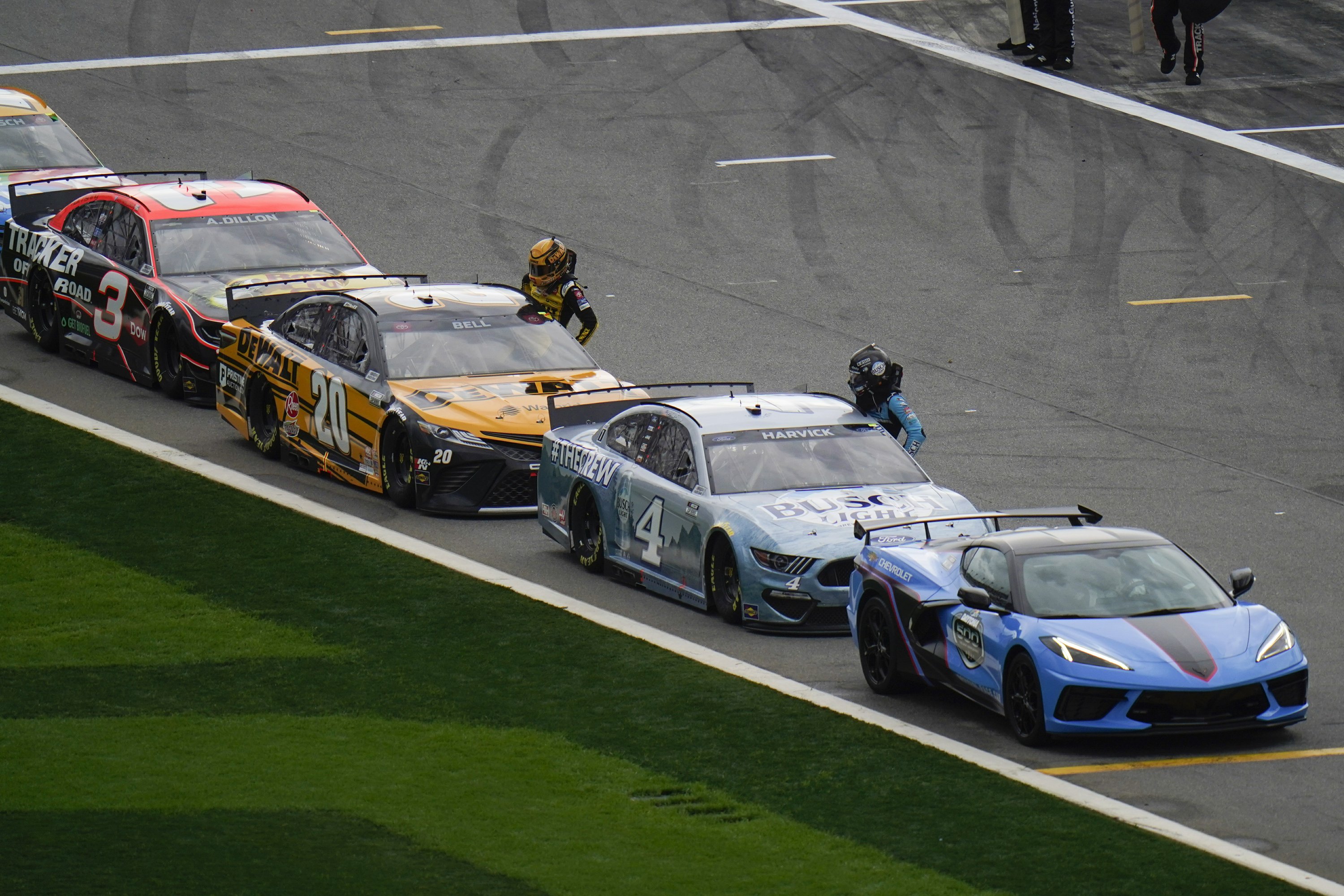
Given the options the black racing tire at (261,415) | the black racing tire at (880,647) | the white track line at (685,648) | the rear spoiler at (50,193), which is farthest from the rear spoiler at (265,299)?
the black racing tire at (880,647)

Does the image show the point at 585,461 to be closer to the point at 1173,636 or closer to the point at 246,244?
the point at 1173,636

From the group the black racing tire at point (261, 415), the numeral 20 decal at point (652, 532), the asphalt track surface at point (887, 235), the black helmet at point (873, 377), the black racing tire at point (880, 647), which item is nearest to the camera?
the black racing tire at point (880, 647)

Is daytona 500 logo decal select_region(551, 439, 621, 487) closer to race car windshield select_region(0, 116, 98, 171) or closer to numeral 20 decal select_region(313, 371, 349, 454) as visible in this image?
numeral 20 decal select_region(313, 371, 349, 454)

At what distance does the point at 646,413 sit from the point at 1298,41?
70.1 ft

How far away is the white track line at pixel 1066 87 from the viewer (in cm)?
2814

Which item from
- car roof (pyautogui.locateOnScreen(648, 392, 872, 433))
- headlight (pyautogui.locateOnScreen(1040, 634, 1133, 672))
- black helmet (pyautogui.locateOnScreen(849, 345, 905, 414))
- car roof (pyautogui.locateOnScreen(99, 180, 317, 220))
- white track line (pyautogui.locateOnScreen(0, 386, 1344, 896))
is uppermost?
car roof (pyautogui.locateOnScreen(99, 180, 317, 220))

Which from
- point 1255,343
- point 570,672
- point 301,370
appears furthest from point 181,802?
point 1255,343

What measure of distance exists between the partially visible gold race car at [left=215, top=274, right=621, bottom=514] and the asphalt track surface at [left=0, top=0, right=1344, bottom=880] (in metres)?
0.32

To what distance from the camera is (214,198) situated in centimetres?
2088

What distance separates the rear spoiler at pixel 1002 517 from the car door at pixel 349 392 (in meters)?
5.14

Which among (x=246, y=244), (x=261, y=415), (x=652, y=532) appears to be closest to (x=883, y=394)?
(x=652, y=532)

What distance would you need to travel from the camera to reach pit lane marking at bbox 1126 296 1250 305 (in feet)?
76.5

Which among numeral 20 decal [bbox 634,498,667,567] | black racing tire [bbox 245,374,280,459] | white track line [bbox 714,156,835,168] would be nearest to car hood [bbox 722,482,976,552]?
numeral 20 decal [bbox 634,498,667,567]

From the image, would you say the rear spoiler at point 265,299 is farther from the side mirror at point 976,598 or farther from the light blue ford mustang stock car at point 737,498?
the side mirror at point 976,598
